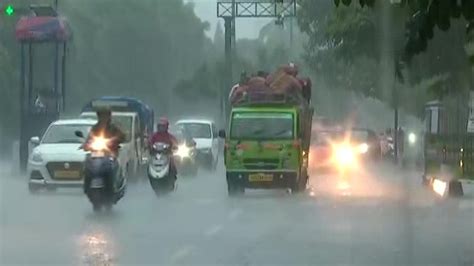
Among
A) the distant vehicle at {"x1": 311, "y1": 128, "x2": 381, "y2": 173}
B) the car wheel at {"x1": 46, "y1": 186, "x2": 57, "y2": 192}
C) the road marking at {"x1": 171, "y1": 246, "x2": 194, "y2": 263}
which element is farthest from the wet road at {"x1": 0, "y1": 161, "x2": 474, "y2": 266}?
the distant vehicle at {"x1": 311, "y1": 128, "x2": 381, "y2": 173}

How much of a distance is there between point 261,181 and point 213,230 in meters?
9.39

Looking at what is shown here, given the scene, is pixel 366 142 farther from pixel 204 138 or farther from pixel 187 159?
pixel 187 159

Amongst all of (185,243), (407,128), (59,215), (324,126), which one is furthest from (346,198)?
(407,128)

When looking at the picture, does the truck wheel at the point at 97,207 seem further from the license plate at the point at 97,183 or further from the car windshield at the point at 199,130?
the car windshield at the point at 199,130

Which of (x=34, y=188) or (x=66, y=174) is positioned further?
(x=34, y=188)

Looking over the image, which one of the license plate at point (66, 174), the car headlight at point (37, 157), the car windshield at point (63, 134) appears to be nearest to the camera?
the license plate at point (66, 174)

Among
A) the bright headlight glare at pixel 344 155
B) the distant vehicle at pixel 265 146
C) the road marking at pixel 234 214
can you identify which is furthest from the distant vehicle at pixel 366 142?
the road marking at pixel 234 214

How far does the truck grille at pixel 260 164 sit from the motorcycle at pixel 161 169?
5.26 feet

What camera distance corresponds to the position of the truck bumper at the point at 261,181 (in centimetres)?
2842

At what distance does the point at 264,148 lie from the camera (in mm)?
28641

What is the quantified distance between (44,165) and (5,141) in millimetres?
22070

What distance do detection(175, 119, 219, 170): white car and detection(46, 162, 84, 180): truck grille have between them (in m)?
16.0

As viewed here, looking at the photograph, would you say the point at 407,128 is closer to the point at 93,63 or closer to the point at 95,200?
the point at 93,63

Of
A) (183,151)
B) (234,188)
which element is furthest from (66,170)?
(183,151)
